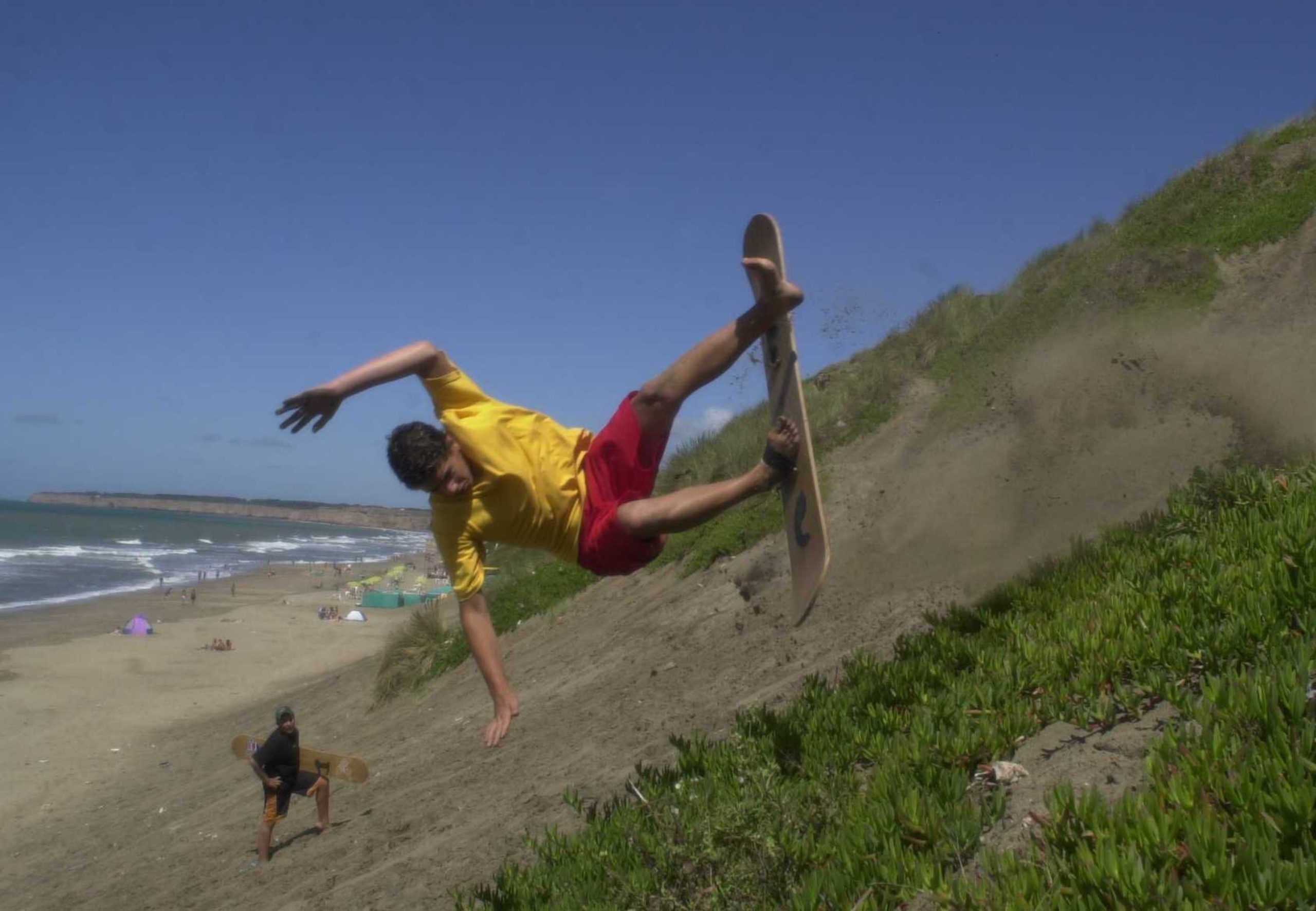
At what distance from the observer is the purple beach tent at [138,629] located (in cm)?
2956

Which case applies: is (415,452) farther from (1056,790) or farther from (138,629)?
(138,629)

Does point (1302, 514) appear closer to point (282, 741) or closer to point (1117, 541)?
point (1117, 541)

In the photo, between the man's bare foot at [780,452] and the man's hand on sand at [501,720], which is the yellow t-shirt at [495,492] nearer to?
the man's hand on sand at [501,720]

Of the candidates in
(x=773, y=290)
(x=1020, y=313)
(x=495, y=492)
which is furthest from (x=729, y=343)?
(x=1020, y=313)

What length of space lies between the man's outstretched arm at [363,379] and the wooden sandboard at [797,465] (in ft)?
5.44

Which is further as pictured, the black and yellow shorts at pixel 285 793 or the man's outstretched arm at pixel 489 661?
the black and yellow shorts at pixel 285 793

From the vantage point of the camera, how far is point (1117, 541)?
6.09 meters

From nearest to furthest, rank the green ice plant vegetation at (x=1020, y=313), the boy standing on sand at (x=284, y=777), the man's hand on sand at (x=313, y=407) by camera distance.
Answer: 1. the man's hand on sand at (x=313, y=407)
2. the boy standing on sand at (x=284, y=777)
3. the green ice plant vegetation at (x=1020, y=313)

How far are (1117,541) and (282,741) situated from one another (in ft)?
27.7

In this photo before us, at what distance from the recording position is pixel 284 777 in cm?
1034

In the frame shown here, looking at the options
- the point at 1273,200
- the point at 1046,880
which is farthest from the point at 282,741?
the point at 1273,200

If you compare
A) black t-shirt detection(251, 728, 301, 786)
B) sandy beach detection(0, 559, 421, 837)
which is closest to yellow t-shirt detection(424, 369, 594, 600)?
black t-shirt detection(251, 728, 301, 786)

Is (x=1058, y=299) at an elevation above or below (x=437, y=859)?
above

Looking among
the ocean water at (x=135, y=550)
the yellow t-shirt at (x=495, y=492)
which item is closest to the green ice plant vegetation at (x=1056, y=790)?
the yellow t-shirt at (x=495, y=492)
